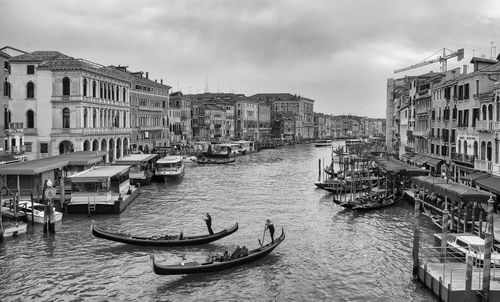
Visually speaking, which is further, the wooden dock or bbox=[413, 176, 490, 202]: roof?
bbox=[413, 176, 490, 202]: roof

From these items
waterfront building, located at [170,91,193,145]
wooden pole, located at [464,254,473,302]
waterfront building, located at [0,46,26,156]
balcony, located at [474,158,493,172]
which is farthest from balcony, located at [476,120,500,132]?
waterfront building, located at [170,91,193,145]

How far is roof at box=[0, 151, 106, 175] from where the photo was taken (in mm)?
24016

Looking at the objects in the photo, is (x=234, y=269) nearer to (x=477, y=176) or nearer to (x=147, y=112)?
(x=477, y=176)

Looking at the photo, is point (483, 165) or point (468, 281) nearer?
point (468, 281)

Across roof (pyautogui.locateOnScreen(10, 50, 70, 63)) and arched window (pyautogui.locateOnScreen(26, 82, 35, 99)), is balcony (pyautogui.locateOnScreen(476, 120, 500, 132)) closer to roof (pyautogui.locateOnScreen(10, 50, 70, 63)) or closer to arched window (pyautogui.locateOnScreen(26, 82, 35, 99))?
roof (pyautogui.locateOnScreen(10, 50, 70, 63))

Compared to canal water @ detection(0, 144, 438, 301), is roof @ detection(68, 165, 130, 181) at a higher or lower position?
higher

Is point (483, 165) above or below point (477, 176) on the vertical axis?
above

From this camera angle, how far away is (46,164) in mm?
26672

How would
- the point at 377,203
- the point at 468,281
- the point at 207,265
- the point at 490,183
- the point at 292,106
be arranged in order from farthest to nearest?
the point at 292,106, the point at 377,203, the point at 490,183, the point at 207,265, the point at 468,281

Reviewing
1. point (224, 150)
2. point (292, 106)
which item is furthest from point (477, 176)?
point (292, 106)

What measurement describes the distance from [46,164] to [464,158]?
73.8 ft

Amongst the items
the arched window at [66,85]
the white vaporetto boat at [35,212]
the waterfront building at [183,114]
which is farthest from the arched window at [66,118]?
the waterfront building at [183,114]

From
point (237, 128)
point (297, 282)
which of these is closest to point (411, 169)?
point (297, 282)

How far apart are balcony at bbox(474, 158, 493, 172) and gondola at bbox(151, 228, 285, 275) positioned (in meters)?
12.9
